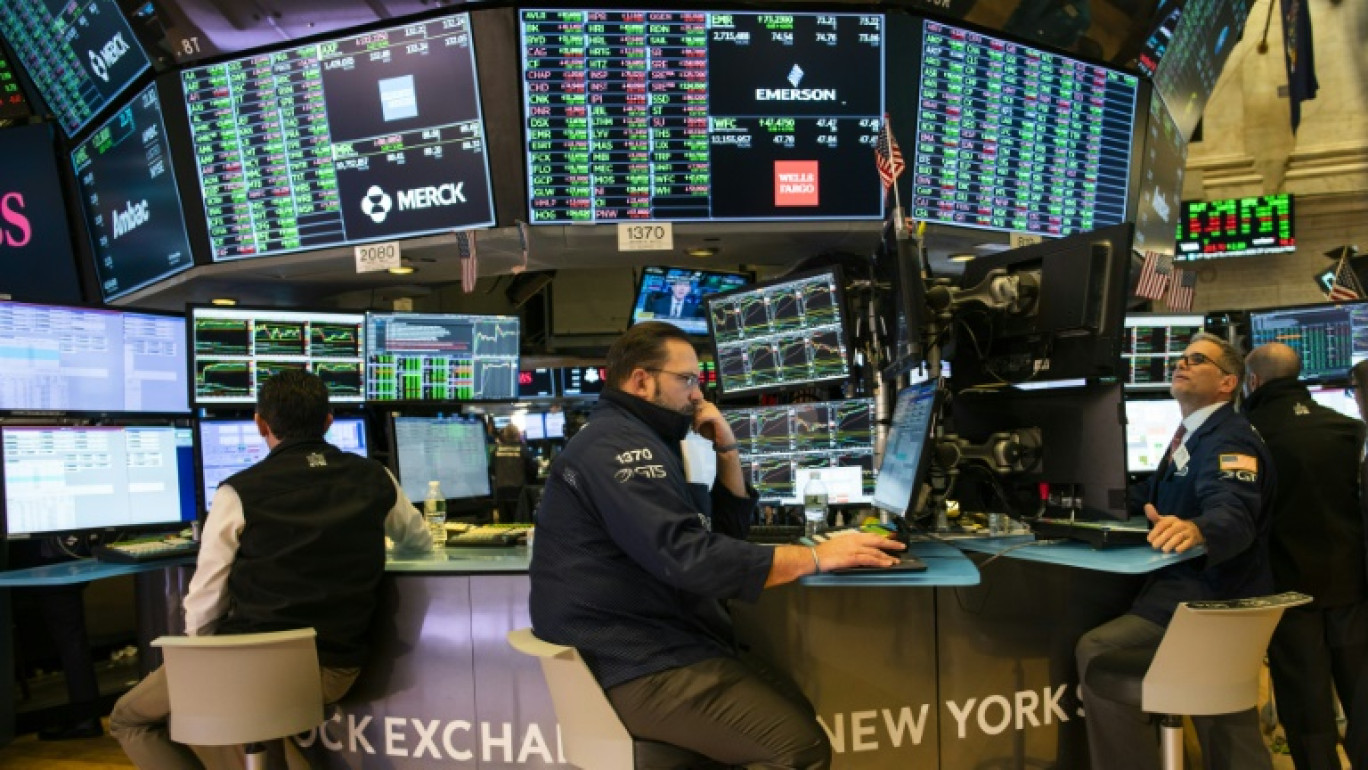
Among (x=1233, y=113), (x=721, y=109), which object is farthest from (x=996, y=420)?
(x=1233, y=113)

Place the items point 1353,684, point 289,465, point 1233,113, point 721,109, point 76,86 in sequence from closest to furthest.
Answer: point 289,465 < point 1353,684 < point 721,109 < point 76,86 < point 1233,113

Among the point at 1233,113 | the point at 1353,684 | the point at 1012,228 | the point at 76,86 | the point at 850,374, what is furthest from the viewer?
the point at 1233,113

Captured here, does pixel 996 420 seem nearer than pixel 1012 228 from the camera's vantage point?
Yes

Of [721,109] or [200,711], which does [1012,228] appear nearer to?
[721,109]

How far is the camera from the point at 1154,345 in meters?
5.14

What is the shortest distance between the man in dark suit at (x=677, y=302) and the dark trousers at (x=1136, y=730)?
3.63 meters

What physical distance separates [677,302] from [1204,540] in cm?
399

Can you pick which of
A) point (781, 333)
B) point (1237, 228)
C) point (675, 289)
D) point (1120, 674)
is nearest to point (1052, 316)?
point (1120, 674)

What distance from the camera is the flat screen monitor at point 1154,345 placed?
5.14 metres

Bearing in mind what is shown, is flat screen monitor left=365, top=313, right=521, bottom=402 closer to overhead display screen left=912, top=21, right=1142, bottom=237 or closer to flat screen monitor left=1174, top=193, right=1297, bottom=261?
overhead display screen left=912, top=21, right=1142, bottom=237

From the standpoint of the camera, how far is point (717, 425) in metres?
2.86

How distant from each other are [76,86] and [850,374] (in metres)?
4.55

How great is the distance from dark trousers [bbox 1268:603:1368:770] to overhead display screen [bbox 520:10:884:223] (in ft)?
7.57

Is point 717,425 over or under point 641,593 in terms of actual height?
over
